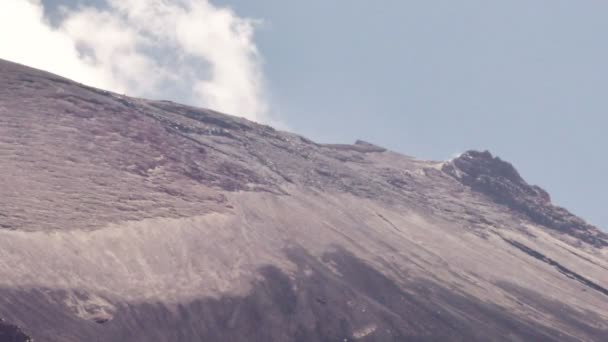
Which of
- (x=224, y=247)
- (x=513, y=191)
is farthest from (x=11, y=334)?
(x=513, y=191)

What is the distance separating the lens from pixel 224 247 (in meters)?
49.9

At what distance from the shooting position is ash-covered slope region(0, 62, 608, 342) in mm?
37156

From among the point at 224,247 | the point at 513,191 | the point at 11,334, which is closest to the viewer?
the point at 11,334

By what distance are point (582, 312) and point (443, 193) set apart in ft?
136

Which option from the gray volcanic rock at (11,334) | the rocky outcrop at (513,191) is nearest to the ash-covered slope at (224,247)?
the gray volcanic rock at (11,334)

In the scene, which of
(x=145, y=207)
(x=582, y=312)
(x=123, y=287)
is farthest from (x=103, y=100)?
(x=582, y=312)

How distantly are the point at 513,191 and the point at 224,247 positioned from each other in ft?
271

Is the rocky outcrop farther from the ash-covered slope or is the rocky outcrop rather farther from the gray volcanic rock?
the gray volcanic rock

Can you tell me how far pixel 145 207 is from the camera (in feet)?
165

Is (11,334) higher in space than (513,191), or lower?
lower

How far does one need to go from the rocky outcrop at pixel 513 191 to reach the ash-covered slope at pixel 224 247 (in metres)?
19.4

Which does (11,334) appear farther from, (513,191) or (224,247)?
(513,191)

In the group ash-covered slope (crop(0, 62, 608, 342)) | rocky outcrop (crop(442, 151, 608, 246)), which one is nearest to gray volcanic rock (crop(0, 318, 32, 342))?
ash-covered slope (crop(0, 62, 608, 342))

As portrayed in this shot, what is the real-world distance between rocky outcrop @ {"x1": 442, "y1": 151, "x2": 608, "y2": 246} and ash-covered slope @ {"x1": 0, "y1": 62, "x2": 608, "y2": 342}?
19.4 meters
